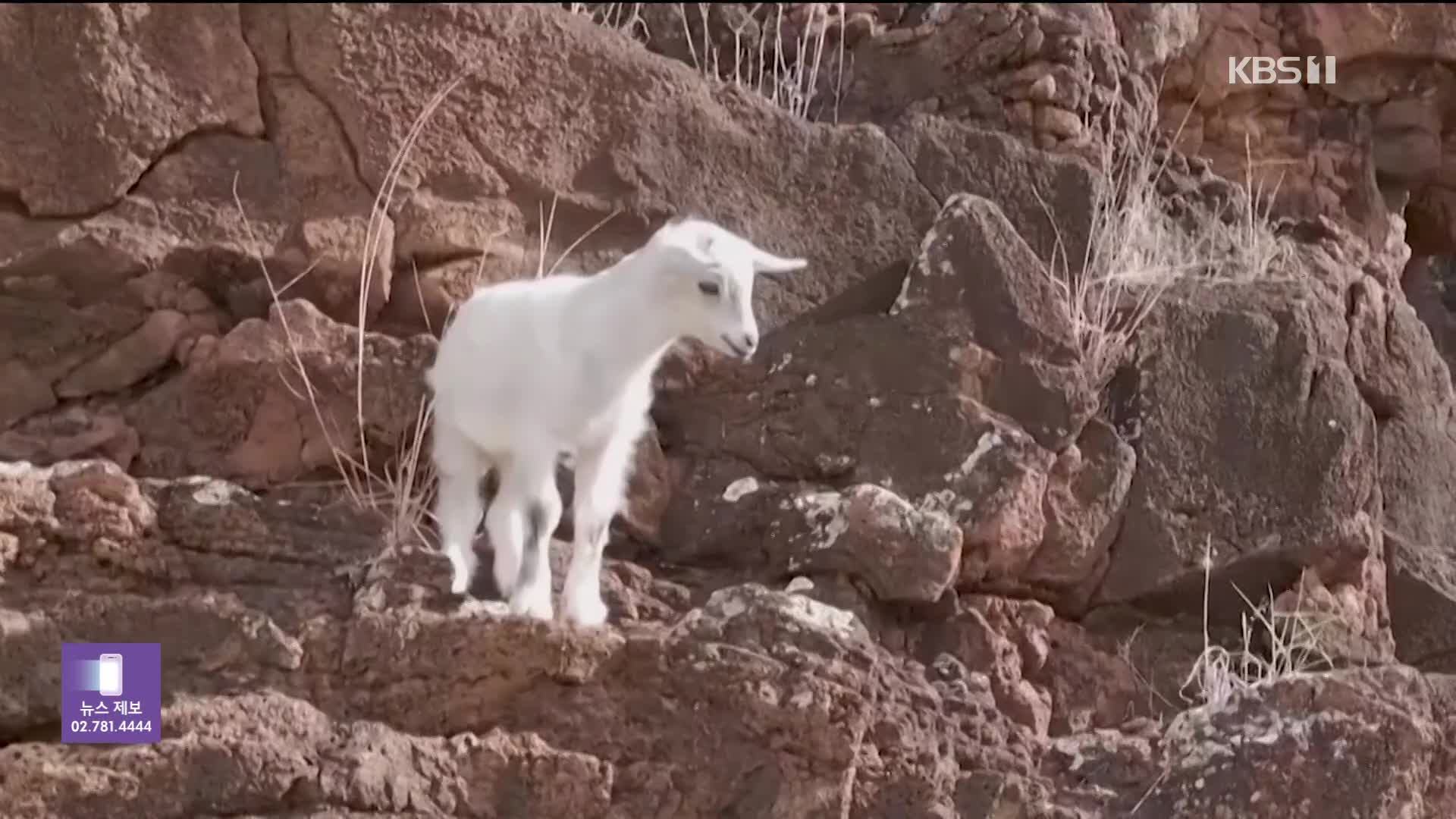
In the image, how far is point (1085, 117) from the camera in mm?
3516

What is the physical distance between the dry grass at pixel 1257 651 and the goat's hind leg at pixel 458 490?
127 cm

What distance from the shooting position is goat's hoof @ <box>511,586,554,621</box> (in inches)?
90.4

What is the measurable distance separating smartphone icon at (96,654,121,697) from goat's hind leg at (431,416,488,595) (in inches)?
20.9

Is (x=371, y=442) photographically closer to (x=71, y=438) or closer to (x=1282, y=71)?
(x=71, y=438)

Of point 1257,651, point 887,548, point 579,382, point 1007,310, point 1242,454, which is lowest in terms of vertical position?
point 1257,651

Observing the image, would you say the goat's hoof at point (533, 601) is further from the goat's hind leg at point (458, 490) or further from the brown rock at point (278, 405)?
the brown rock at point (278, 405)

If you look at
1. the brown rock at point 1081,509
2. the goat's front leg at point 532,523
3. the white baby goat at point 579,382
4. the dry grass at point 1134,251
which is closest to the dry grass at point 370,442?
the white baby goat at point 579,382

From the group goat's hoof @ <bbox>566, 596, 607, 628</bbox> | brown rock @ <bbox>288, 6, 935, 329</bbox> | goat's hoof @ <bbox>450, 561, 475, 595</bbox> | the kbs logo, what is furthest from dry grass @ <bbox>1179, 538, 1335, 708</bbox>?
the kbs logo

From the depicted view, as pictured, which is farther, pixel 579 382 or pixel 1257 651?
pixel 1257 651

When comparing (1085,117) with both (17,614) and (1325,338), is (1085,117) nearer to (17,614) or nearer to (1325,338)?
(1325,338)

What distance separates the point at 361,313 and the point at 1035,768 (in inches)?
53.5

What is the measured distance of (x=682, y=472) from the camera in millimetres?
2777

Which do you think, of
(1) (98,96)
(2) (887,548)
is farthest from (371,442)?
(2) (887,548)

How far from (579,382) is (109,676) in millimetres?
782
